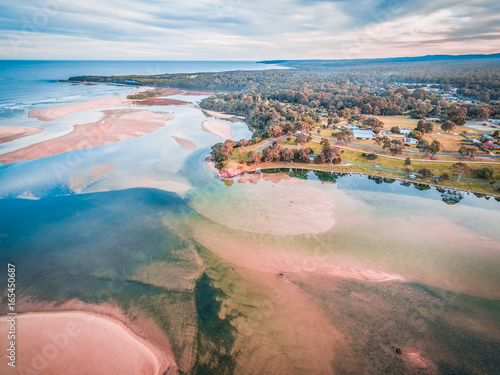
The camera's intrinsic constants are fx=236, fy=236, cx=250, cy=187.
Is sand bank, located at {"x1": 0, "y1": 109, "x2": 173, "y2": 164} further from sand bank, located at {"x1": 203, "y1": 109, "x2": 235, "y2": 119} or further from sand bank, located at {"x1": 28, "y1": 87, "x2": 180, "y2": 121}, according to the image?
sand bank, located at {"x1": 203, "y1": 109, "x2": 235, "y2": 119}

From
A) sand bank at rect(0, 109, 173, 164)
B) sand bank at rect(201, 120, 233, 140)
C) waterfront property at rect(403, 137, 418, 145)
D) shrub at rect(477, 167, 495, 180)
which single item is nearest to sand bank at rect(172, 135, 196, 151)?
sand bank at rect(201, 120, 233, 140)

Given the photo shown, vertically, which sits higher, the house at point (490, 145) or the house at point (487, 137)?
the house at point (487, 137)

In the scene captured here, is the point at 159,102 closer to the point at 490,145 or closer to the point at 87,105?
the point at 87,105

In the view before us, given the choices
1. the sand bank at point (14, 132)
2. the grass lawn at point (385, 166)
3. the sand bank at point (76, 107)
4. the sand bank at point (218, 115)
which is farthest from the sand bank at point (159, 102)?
the grass lawn at point (385, 166)

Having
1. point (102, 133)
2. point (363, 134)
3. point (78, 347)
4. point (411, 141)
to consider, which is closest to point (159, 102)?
point (102, 133)

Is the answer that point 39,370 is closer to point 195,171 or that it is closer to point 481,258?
point 195,171

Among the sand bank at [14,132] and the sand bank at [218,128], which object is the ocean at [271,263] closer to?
the sand bank at [14,132]

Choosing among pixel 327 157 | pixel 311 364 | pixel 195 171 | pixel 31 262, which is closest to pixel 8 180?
pixel 31 262
